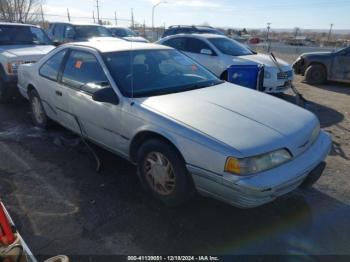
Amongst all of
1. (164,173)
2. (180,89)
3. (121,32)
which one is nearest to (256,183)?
(164,173)

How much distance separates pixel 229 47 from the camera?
888 cm

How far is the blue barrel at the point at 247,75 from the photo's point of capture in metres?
6.03

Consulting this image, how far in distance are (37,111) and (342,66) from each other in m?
8.74

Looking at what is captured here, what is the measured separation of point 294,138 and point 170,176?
120 cm

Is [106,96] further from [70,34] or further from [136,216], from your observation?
[70,34]

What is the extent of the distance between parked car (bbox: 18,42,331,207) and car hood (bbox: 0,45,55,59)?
236cm

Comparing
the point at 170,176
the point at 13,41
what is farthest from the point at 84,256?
the point at 13,41

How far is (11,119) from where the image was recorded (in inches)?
239

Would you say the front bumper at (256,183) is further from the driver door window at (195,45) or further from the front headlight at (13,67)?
the driver door window at (195,45)

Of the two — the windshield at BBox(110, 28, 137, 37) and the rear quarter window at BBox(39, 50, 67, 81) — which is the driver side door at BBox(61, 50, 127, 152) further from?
the windshield at BBox(110, 28, 137, 37)

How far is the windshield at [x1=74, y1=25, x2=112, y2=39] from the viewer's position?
41.5 ft

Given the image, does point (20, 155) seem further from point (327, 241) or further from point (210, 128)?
point (327, 241)

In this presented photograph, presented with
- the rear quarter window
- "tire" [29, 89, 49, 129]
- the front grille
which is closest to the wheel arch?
the rear quarter window

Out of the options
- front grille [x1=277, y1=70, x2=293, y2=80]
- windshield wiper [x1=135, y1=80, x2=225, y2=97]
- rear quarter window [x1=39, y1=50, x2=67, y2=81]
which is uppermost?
rear quarter window [x1=39, y1=50, x2=67, y2=81]
